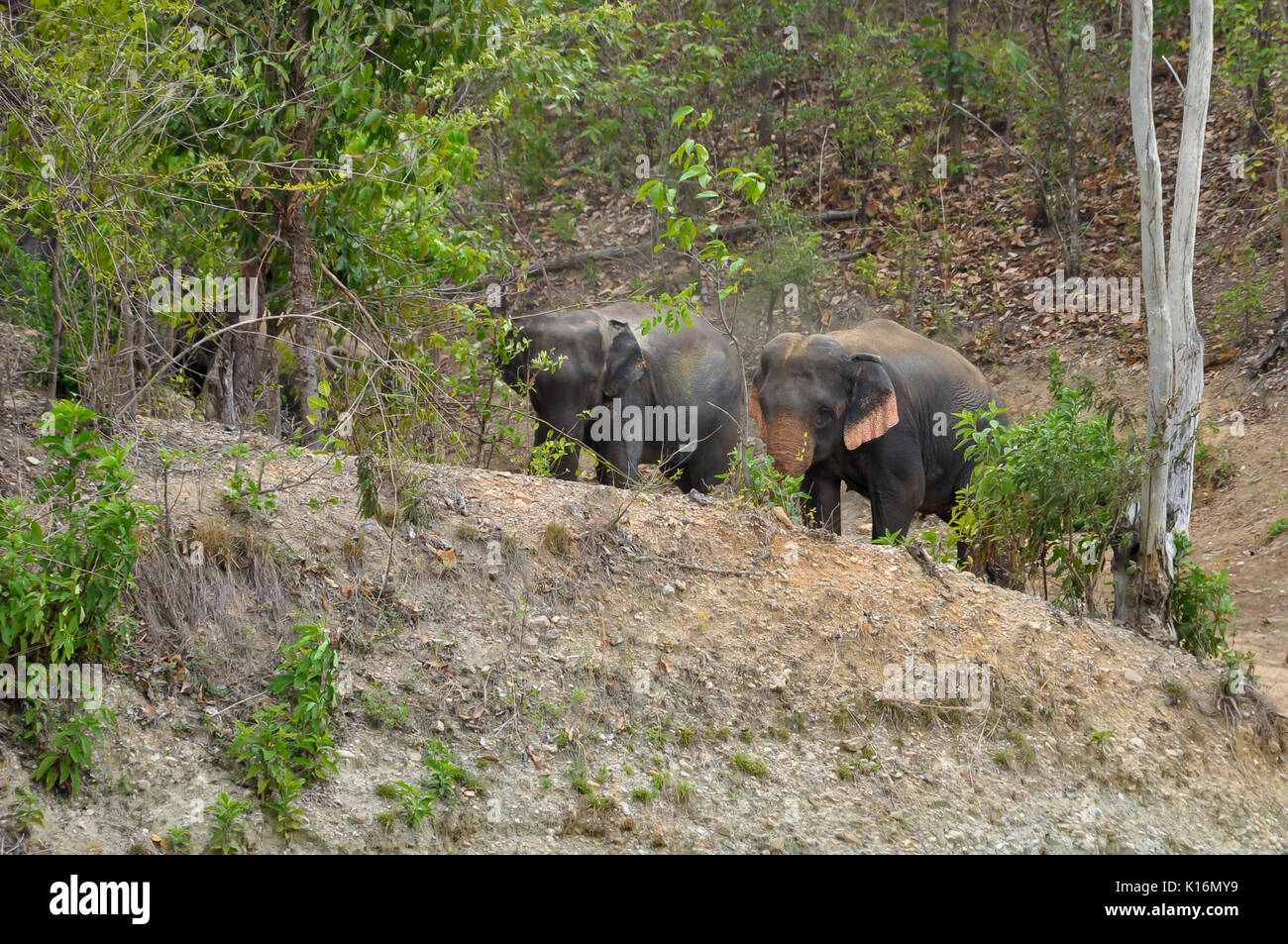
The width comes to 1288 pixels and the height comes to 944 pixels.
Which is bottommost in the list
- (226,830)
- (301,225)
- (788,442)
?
(226,830)

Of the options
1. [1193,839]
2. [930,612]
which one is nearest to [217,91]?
[930,612]

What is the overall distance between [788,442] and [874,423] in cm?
78

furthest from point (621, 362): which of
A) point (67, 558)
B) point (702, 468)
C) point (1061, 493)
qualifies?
point (67, 558)

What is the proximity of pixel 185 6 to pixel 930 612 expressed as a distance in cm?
481

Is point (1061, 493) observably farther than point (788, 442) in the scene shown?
No

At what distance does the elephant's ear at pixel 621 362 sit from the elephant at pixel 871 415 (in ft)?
3.52

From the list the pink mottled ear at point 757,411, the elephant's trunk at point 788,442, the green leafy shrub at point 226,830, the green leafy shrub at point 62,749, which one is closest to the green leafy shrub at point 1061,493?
the elephant's trunk at point 788,442

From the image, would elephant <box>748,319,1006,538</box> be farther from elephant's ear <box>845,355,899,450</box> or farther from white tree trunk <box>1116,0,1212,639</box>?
white tree trunk <box>1116,0,1212,639</box>

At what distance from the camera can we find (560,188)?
1898 centimetres

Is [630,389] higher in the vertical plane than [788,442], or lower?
higher

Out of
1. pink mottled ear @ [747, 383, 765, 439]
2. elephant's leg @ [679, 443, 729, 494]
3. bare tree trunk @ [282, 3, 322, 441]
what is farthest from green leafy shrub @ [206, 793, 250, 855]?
elephant's leg @ [679, 443, 729, 494]

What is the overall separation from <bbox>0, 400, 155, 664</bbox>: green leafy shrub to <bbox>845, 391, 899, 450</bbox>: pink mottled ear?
6.61 meters

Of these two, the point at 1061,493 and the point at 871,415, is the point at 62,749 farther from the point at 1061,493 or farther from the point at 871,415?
the point at 871,415

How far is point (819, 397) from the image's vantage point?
35.0 ft
